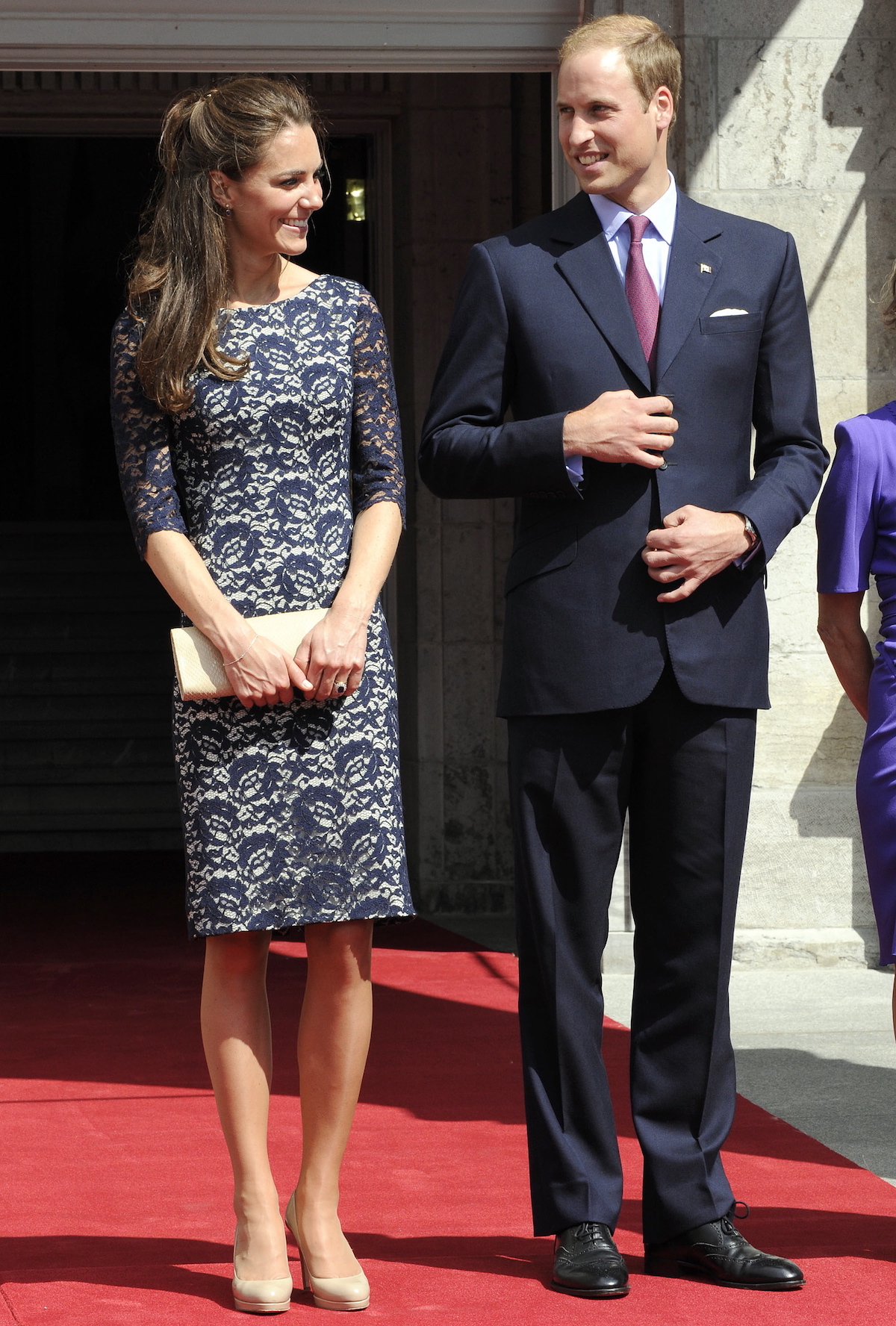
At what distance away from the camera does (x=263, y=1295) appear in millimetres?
2965

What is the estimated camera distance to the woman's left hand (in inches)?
→ 119

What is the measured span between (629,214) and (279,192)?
620 mm

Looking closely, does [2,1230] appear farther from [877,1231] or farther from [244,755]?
[877,1231]

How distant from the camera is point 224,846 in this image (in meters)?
3.07

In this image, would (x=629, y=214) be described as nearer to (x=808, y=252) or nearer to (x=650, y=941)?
(x=650, y=941)

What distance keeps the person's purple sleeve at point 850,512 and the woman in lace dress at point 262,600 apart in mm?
799

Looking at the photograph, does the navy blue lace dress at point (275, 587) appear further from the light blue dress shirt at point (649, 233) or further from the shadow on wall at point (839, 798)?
the shadow on wall at point (839, 798)

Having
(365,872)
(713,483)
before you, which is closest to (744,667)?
(713,483)

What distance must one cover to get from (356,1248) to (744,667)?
4.35 ft

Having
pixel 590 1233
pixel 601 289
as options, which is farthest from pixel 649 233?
pixel 590 1233

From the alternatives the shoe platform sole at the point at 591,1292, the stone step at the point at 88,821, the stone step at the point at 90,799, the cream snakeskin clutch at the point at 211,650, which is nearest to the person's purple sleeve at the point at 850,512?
the cream snakeskin clutch at the point at 211,650

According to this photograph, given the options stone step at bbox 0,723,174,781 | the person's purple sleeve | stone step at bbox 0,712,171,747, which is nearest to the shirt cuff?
the person's purple sleeve

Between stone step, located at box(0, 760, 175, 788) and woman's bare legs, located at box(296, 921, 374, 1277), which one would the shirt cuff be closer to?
woman's bare legs, located at box(296, 921, 374, 1277)

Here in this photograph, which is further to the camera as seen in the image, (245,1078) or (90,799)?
(90,799)
